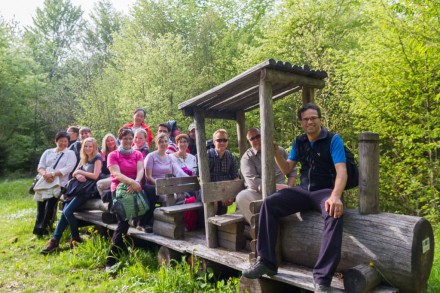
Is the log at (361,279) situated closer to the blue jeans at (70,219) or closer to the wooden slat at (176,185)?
the wooden slat at (176,185)

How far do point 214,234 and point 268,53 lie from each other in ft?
36.1

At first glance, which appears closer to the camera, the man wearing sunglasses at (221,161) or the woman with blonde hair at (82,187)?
the man wearing sunglasses at (221,161)

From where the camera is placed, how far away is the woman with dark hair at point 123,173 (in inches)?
225

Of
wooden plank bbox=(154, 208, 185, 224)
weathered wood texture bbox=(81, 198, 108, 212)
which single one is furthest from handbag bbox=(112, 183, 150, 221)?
weathered wood texture bbox=(81, 198, 108, 212)

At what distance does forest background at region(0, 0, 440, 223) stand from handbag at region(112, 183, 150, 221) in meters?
5.28

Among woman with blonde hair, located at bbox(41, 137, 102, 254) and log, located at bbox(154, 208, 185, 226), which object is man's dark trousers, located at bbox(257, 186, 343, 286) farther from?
woman with blonde hair, located at bbox(41, 137, 102, 254)

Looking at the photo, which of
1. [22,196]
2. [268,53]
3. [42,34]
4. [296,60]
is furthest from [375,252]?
[42,34]

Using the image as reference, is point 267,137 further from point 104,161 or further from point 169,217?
point 104,161

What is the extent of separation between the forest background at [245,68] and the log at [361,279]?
4.23 meters

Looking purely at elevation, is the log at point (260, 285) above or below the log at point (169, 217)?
below

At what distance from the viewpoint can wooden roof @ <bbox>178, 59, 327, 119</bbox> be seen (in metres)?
4.12

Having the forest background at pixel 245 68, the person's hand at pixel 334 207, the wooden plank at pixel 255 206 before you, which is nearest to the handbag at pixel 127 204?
the wooden plank at pixel 255 206

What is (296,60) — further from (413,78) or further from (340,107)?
(413,78)

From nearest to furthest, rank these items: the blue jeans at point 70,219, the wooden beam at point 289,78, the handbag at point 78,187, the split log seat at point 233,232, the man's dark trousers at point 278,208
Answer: the man's dark trousers at point 278,208 → the wooden beam at point 289,78 → the split log seat at point 233,232 → the blue jeans at point 70,219 → the handbag at point 78,187
